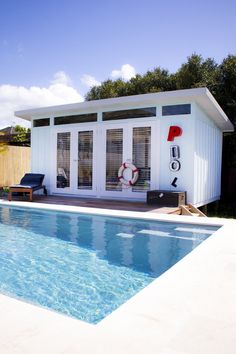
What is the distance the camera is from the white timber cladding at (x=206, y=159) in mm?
7711

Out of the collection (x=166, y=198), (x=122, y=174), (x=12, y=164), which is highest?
(x=12, y=164)

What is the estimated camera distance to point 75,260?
380 cm

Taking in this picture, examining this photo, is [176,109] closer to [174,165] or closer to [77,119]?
[174,165]

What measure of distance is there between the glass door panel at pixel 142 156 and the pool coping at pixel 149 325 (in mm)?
5323

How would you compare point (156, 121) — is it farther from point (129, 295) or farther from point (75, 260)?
point (129, 295)

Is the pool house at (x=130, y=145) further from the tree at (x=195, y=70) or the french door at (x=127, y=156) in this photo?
the tree at (x=195, y=70)

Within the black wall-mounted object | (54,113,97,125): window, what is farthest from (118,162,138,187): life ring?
(54,113,97,125): window

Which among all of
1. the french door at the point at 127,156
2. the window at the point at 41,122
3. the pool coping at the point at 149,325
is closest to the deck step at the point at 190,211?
the french door at the point at 127,156

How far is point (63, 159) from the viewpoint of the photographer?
9305 millimetres

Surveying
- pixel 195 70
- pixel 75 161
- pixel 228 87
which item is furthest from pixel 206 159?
pixel 195 70

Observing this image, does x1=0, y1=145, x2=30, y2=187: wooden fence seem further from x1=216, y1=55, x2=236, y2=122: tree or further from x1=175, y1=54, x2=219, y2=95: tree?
x1=216, y1=55, x2=236, y2=122: tree

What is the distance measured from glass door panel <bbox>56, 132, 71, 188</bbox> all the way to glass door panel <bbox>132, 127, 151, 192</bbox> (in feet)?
7.23

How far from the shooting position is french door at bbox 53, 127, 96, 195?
8797 millimetres

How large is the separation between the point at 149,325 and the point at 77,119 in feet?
25.5
